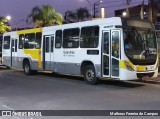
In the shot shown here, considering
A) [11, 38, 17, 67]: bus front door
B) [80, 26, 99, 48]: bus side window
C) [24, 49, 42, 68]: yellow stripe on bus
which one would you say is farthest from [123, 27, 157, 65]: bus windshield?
[11, 38, 17, 67]: bus front door

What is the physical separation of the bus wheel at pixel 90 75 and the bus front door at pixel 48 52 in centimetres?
356

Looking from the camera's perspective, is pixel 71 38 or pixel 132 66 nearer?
pixel 132 66

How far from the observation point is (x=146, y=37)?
49.5 feet

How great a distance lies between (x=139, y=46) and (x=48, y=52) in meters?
6.54

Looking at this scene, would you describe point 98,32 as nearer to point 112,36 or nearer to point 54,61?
point 112,36

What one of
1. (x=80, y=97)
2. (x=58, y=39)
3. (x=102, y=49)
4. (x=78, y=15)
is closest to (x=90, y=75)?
(x=102, y=49)

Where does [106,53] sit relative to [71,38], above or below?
below

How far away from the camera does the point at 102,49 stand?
49.6 ft

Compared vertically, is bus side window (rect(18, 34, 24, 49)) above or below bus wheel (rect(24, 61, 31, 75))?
above

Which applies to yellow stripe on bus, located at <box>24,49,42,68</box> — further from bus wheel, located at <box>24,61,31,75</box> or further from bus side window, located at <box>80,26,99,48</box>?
bus side window, located at <box>80,26,99,48</box>

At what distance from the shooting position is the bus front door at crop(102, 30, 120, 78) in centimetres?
1439

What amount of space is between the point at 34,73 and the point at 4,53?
14.9ft

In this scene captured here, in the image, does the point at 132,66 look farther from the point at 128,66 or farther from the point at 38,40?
the point at 38,40

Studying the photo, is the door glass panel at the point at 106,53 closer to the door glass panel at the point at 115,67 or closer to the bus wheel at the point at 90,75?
the door glass panel at the point at 115,67
